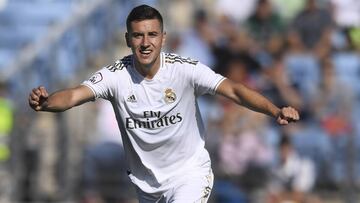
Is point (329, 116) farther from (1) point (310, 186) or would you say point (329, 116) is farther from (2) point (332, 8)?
(2) point (332, 8)

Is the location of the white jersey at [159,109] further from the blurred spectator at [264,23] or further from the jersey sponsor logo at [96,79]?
the blurred spectator at [264,23]

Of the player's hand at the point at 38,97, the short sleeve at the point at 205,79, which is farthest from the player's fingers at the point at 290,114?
the player's hand at the point at 38,97

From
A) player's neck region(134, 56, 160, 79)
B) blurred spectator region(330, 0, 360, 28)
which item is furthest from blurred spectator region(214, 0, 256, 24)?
player's neck region(134, 56, 160, 79)

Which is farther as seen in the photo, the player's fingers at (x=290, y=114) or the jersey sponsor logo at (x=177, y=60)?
the jersey sponsor logo at (x=177, y=60)

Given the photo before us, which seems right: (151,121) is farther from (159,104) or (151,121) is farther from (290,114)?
(290,114)

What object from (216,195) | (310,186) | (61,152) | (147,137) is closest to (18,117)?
(61,152)

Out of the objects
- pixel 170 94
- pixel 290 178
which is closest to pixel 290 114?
pixel 170 94

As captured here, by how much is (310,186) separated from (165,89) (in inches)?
217

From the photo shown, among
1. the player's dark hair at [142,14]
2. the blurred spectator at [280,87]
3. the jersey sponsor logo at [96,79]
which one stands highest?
the player's dark hair at [142,14]

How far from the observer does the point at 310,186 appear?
43.2ft

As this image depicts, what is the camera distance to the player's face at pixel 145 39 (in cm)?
787

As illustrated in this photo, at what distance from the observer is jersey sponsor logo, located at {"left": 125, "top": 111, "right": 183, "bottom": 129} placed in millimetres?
8023

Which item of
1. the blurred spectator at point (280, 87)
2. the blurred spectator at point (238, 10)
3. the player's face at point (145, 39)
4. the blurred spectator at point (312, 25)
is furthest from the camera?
the blurred spectator at point (238, 10)

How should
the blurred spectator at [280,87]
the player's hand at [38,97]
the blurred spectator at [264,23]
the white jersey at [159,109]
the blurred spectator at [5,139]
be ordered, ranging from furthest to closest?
the blurred spectator at [264,23]
the blurred spectator at [5,139]
the blurred spectator at [280,87]
the white jersey at [159,109]
the player's hand at [38,97]
